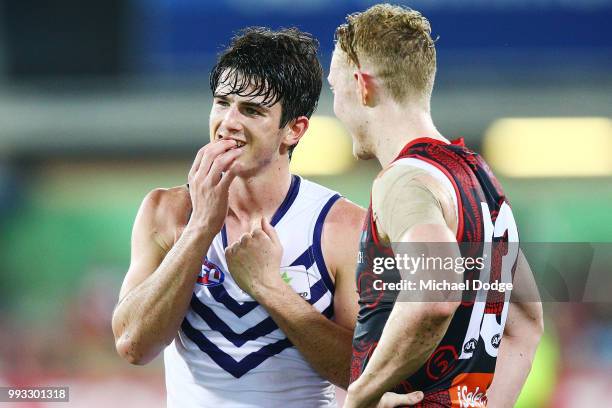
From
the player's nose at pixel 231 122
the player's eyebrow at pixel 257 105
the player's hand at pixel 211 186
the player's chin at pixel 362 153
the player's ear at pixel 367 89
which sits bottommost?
the player's hand at pixel 211 186

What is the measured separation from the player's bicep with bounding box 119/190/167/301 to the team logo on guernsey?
0.17 metres

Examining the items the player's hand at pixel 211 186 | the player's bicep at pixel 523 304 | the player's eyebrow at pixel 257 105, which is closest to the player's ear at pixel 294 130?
the player's eyebrow at pixel 257 105

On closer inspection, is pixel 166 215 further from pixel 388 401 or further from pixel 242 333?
pixel 388 401

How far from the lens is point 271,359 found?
3496 millimetres

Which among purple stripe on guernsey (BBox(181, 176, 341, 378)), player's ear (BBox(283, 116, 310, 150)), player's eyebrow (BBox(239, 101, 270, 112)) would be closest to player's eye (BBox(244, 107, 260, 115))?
player's eyebrow (BBox(239, 101, 270, 112))

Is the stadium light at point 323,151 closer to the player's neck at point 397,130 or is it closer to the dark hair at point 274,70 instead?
the dark hair at point 274,70

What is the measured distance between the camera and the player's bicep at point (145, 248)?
3518 mm

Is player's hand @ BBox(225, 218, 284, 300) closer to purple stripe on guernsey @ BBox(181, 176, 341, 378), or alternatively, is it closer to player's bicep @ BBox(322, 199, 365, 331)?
purple stripe on guernsey @ BBox(181, 176, 341, 378)

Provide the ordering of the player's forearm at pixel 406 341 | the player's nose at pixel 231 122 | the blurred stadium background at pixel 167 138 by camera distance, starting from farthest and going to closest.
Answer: the blurred stadium background at pixel 167 138, the player's nose at pixel 231 122, the player's forearm at pixel 406 341

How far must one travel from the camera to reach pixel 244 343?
3.50m

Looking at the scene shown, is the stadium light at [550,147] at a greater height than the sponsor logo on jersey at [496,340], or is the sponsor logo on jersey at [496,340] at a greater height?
the sponsor logo on jersey at [496,340]

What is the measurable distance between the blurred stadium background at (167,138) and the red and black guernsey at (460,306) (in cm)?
444

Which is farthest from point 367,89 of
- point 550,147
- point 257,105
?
point 550,147

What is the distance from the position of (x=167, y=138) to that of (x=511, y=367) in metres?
9.45
